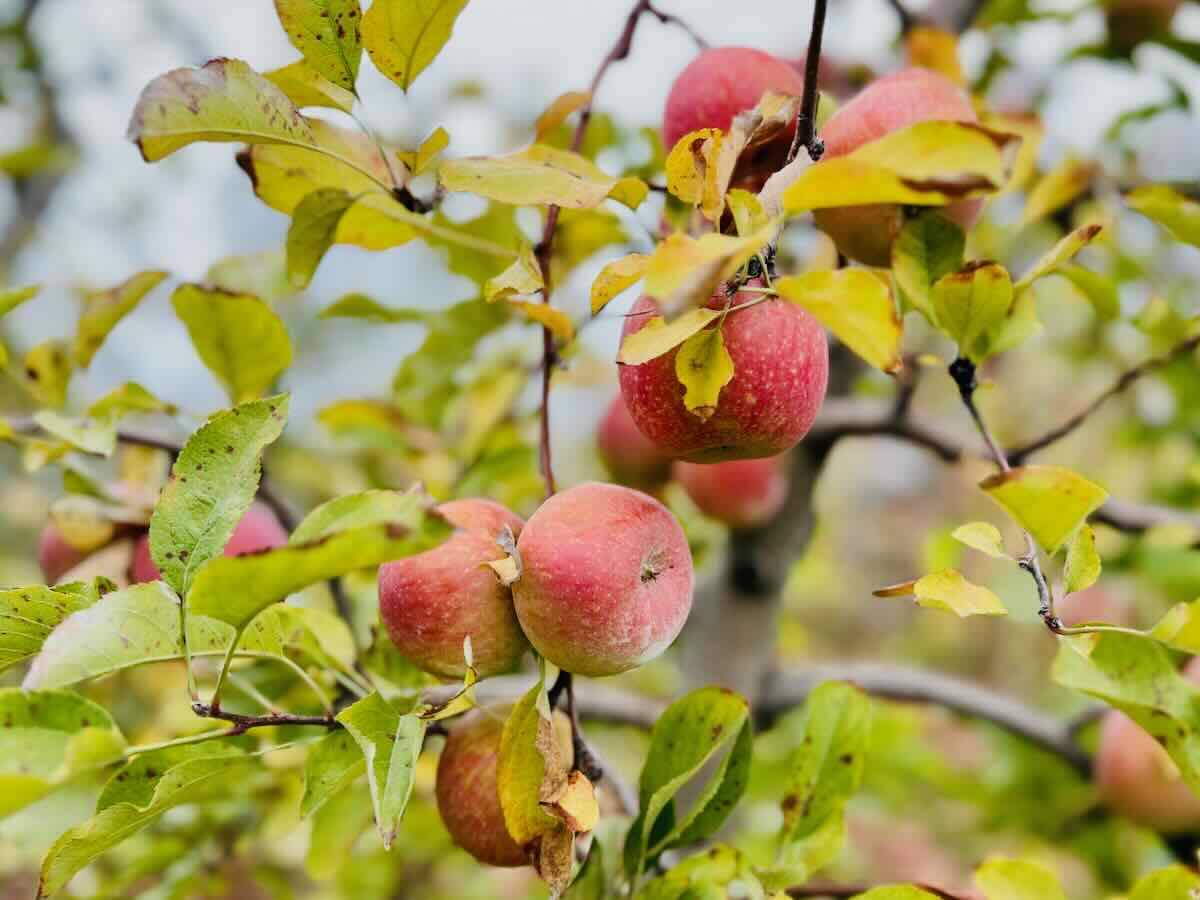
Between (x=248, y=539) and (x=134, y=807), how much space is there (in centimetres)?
35

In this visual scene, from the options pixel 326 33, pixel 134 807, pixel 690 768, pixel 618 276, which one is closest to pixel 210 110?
pixel 326 33

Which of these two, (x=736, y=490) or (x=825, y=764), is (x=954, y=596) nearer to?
(x=825, y=764)

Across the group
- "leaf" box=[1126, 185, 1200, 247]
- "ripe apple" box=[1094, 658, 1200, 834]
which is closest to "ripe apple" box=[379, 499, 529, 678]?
"leaf" box=[1126, 185, 1200, 247]

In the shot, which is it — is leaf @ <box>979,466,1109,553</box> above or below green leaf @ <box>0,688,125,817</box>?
below

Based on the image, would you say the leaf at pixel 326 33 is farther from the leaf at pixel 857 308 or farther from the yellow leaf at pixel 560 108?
the leaf at pixel 857 308

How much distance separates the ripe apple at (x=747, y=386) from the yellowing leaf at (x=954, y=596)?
89 millimetres

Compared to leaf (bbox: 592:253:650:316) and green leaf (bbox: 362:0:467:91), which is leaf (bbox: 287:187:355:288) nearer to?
green leaf (bbox: 362:0:467:91)

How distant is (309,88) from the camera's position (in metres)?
0.52

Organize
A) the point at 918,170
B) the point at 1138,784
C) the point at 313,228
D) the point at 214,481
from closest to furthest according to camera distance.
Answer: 1. the point at 918,170
2. the point at 214,481
3. the point at 313,228
4. the point at 1138,784

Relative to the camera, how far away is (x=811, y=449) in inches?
39.1

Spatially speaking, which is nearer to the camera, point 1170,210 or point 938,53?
point 1170,210

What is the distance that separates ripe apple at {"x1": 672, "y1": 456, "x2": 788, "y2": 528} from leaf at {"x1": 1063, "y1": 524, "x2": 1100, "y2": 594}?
486 mm

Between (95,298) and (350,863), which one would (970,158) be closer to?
(95,298)

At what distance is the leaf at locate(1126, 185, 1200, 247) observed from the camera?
0.55 meters
